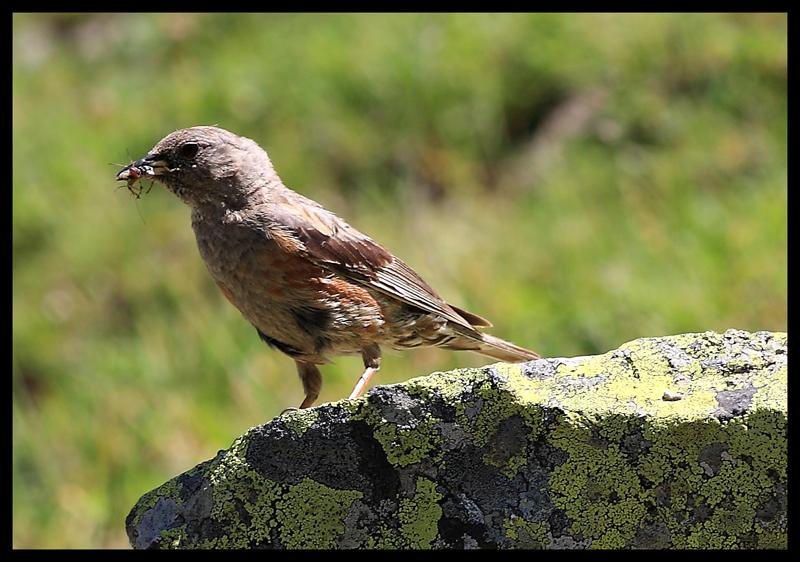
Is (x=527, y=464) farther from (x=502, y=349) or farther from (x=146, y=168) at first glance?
(x=146, y=168)

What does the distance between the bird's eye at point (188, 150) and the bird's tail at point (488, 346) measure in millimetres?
1552

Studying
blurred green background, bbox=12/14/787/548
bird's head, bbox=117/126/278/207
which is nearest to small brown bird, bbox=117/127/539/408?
bird's head, bbox=117/126/278/207

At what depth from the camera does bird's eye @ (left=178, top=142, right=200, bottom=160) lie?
5574 millimetres

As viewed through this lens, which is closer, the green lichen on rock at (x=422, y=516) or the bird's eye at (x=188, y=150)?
the green lichen on rock at (x=422, y=516)

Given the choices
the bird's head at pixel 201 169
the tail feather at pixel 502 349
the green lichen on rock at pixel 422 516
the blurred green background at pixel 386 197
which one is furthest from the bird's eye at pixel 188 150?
the green lichen on rock at pixel 422 516

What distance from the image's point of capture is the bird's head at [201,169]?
5523mm

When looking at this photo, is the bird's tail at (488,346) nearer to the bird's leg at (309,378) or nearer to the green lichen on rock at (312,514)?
the bird's leg at (309,378)

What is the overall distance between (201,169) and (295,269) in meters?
0.74

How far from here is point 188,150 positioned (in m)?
5.58

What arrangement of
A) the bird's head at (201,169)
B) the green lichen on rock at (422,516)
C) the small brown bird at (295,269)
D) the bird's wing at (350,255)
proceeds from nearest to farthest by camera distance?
the green lichen on rock at (422,516) < the small brown bird at (295,269) < the bird's wing at (350,255) < the bird's head at (201,169)

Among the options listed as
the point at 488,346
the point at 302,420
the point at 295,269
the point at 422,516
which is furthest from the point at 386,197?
the point at 422,516

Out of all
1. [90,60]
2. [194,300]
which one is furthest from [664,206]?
[90,60]
